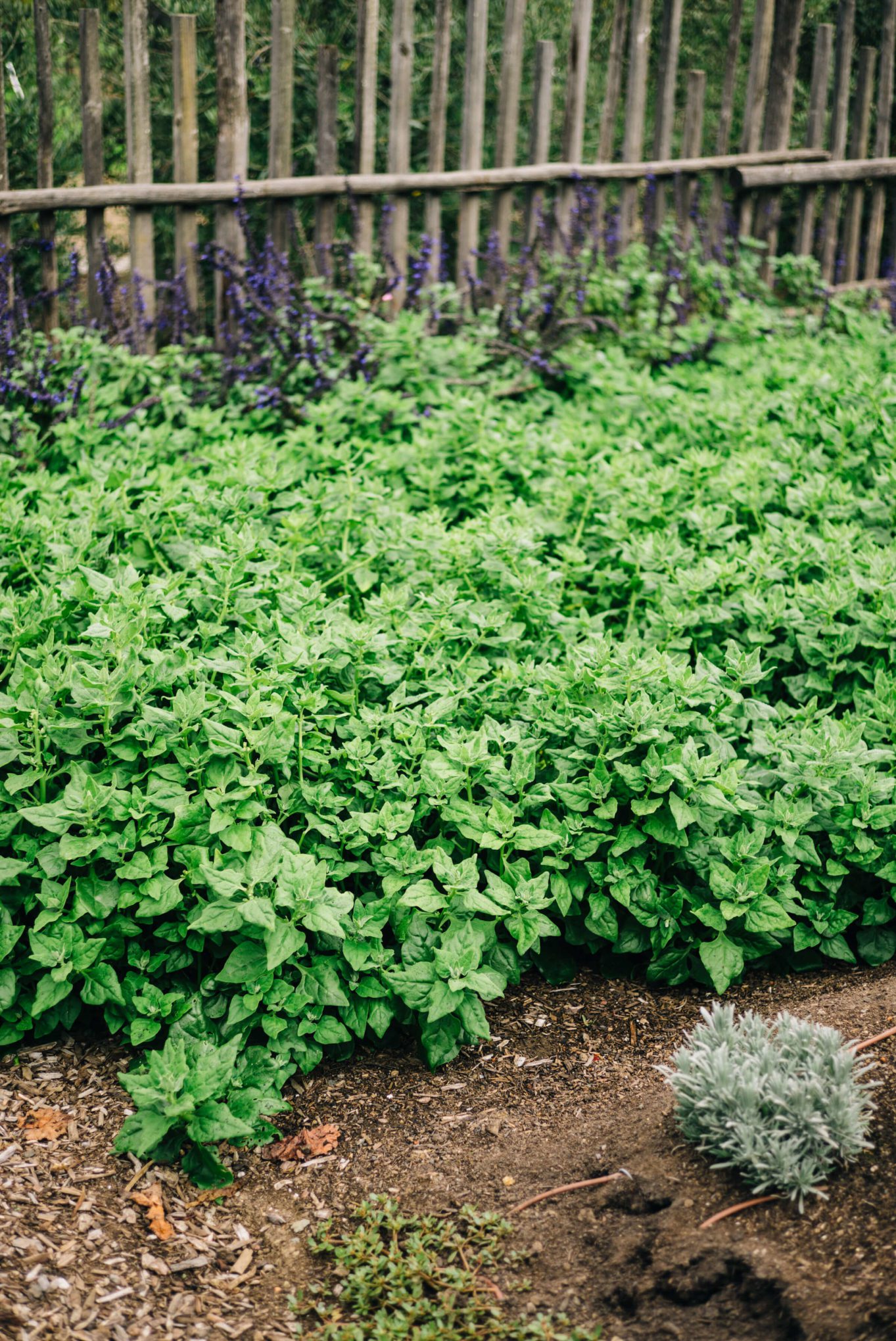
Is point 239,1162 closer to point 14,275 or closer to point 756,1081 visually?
point 756,1081

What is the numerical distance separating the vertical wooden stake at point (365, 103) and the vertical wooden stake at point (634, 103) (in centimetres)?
208

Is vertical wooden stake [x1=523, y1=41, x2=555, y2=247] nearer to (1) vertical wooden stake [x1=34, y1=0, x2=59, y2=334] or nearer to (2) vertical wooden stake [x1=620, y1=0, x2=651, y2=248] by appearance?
(2) vertical wooden stake [x1=620, y1=0, x2=651, y2=248]

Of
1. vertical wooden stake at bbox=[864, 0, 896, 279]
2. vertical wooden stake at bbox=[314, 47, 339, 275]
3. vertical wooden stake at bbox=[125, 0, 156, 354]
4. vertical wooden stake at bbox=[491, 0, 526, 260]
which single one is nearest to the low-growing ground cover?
vertical wooden stake at bbox=[125, 0, 156, 354]

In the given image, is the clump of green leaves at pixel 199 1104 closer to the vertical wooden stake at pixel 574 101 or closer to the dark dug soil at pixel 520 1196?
the dark dug soil at pixel 520 1196

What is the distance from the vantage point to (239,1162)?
2480mm

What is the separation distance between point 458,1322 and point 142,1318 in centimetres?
57

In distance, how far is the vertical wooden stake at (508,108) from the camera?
688 centimetres

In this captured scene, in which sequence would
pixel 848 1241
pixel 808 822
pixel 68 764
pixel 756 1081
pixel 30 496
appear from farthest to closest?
pixel 30 496 < pixel 808 822 < pixel 68 764 < pixel 756 1081 < pixel 848 1241

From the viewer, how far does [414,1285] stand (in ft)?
6.95

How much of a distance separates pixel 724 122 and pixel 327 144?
146 inches

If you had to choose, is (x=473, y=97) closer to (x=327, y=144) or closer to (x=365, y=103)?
(x=365, y=103)

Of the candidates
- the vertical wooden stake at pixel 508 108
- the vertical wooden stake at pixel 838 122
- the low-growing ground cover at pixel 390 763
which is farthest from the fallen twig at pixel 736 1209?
the vertical wooden stake at pixel 838 122

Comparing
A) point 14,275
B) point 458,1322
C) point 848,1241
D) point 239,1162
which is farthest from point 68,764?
point 14,275

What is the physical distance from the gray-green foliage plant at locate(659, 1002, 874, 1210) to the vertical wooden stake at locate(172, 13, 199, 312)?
15.6 feet
